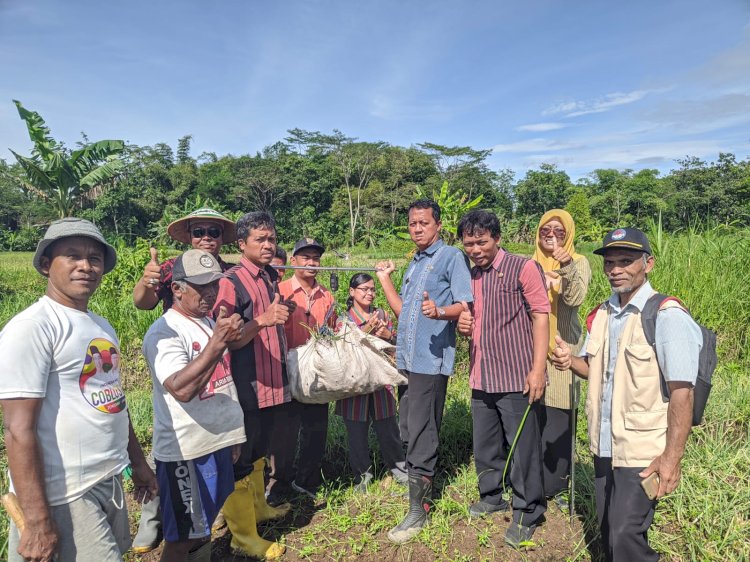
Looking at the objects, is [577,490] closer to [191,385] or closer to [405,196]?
[191,385]

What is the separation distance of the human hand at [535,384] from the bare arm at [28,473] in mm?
2395

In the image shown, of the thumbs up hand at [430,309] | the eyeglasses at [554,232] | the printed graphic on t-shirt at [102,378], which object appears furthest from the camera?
the eyeglasses at [554,232]

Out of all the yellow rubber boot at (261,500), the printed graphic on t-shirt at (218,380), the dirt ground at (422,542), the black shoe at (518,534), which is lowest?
the dirt ground at (422,542)

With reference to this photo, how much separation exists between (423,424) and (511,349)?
71cm

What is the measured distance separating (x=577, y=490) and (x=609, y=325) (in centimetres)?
157

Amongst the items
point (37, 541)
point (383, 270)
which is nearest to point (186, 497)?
point (37, 541)

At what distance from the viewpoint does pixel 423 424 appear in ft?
9.56

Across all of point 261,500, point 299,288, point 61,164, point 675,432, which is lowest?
point 261,500

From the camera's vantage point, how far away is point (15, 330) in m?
1.58

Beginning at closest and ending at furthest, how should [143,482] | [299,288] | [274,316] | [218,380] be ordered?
[143,482] → [218,380] → [274,316] → [299,288]

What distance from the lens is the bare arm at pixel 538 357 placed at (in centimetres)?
281

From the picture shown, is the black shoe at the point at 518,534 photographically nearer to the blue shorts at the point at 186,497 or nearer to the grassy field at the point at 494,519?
the grassy field at the point at 494,519

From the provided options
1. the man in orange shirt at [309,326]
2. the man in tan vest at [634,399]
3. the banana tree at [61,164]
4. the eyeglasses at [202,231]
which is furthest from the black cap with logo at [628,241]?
the banana tree at [61,164]

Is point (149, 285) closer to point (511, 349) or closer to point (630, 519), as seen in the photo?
point (511, 349)
